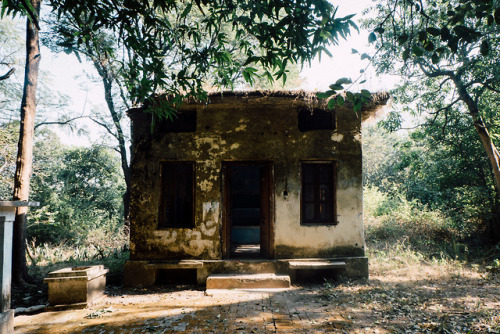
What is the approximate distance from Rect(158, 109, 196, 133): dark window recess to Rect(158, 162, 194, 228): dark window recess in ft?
2.72

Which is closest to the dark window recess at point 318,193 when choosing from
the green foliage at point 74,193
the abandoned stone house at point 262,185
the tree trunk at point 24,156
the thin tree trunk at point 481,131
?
the abandoned stone house at point 262,185

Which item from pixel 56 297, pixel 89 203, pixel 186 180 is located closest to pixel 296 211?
pixel 186 180

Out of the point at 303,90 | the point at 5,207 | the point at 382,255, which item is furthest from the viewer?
the point at 382,255

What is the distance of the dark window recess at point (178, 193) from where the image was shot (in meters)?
7.18

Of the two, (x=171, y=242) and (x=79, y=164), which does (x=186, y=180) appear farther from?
(x=79, y=164)

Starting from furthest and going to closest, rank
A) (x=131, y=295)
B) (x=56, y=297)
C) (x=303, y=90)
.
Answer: (x=303, y=90) → (x=131, y=295) → (x=56, y=297)

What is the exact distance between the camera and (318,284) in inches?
264

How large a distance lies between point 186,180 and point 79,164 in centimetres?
1278

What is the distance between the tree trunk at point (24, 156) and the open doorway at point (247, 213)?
4779 mm

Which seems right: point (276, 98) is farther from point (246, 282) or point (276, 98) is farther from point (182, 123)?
point (246, 282)

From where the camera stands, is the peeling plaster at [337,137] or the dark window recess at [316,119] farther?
the dark window recess at [316,119]

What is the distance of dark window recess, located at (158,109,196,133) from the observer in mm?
7250

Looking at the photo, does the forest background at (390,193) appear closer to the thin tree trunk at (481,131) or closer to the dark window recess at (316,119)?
the thin tree trunk at (481,131)

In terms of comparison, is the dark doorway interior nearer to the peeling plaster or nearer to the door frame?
the door frame
